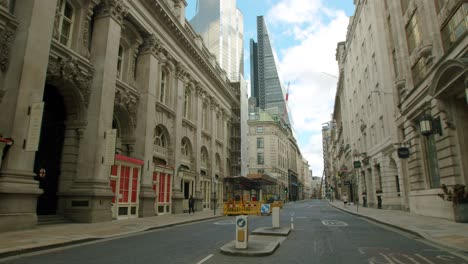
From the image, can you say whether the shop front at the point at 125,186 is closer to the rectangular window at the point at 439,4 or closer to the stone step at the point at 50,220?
the stone step at the point at 50,220

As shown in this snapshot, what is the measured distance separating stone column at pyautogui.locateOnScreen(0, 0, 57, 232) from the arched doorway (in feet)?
14.7

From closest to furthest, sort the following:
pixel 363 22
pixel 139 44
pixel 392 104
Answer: pixel 139 44
pixel 392 104
pixel 363 22

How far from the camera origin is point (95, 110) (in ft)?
62.9

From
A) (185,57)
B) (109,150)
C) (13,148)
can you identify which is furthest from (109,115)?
(185,57)

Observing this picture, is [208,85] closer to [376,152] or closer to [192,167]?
[192,167]

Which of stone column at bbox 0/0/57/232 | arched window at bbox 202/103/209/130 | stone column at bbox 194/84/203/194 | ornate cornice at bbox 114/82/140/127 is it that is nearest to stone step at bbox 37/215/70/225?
stone column at bbox 0/0/57/232

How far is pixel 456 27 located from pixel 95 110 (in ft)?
65.6

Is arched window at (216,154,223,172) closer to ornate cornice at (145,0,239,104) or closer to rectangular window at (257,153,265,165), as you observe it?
ornate cornice at (145,0,239,104)

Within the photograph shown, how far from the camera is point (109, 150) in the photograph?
62.2 feet

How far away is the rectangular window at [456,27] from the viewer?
15455 mm

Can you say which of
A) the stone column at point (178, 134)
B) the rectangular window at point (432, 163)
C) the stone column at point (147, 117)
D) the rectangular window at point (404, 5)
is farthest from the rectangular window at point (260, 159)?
the rectangular window at point (432, 163)

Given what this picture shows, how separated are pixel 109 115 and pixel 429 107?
63.0 feet

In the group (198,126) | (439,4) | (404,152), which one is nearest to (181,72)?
(198,126)

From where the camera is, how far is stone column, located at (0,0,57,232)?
13.0m
